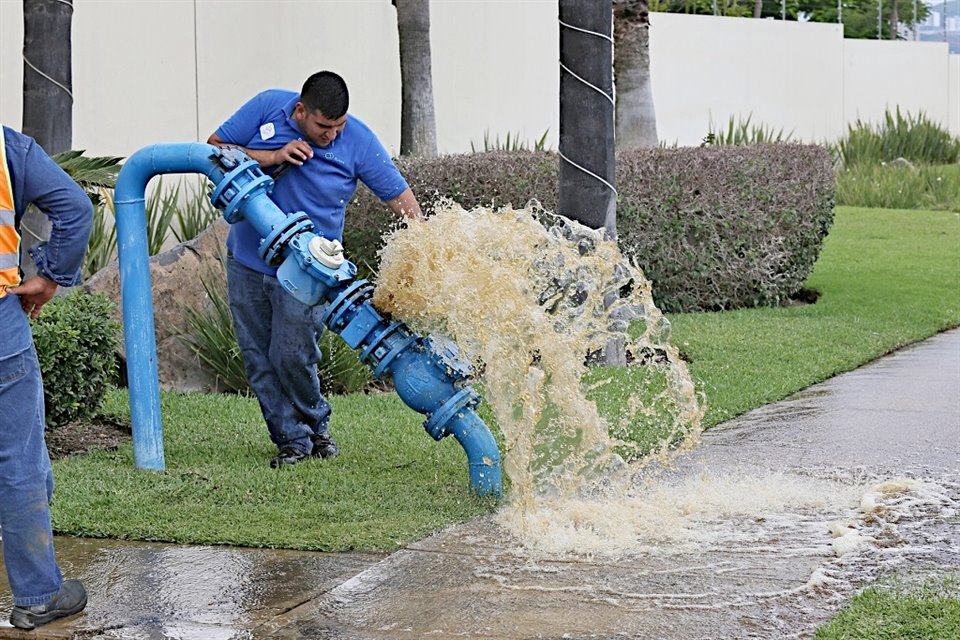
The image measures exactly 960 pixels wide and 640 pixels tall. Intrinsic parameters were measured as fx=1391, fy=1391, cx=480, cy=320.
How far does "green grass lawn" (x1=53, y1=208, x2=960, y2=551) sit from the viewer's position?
5.50 meters

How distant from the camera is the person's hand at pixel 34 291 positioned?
4.36m

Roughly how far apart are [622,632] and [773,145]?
9.36m

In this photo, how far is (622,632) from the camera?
4191 mm

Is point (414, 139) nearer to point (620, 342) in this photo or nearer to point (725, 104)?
point (620, 342)

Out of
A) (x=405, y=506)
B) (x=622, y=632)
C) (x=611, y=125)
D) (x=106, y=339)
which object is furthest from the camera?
(x=611, y=125)

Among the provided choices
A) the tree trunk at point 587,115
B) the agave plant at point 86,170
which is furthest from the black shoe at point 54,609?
the tree trunk at point 587,115

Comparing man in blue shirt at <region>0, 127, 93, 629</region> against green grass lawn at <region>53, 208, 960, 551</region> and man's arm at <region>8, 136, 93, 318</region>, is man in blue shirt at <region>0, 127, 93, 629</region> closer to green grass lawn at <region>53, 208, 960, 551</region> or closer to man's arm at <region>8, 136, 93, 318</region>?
man's arm at <region>8, 136, 93, 318</region>

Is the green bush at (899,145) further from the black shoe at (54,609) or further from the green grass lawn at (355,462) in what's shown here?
the black shoe at (54,609)

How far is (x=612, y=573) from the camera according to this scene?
482 centimetres

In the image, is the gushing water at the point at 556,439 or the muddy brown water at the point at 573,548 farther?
the gushing water at the point at 556,439

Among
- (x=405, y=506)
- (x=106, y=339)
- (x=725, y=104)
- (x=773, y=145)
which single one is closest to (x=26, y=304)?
(x=405, y=506)

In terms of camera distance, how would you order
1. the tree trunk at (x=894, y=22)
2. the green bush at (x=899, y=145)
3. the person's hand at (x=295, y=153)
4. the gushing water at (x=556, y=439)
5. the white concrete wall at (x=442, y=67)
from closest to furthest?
the gushing water at (x=556, y=439), the person's hand at (x=295, y=153), the white concrete wall at (x=442, y=67), the green bush at (x=899, y=145), the tree trunk at (x=894, y=22)

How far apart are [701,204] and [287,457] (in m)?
6.33

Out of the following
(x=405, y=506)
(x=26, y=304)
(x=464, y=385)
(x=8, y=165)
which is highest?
(x=8, y=165)
